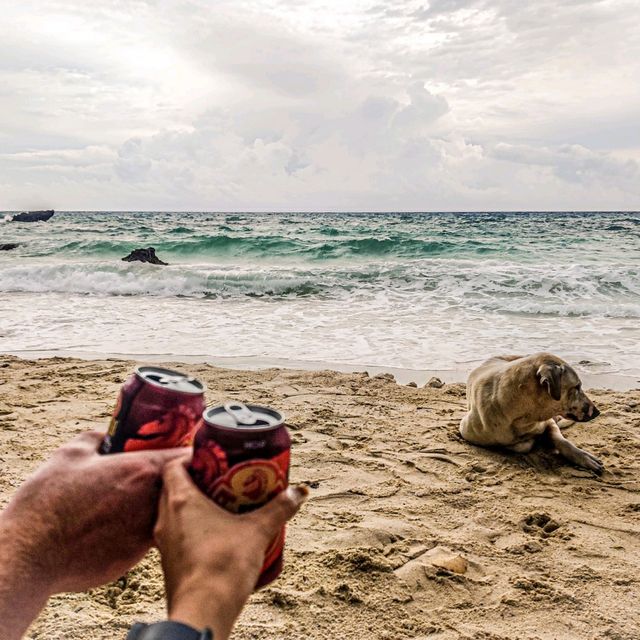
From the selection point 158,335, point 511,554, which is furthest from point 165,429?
point 158,335

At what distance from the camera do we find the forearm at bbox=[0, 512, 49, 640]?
3.88ft

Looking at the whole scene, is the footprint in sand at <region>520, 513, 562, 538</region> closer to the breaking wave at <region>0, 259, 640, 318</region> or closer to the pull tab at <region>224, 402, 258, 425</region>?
the pull tab at <region>224, 402, 258, 425</region>

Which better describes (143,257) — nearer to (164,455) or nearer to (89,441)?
(89,441)

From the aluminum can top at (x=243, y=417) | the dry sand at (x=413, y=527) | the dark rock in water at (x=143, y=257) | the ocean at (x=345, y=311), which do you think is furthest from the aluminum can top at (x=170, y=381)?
the dark rock in water at (x=143, y=257)

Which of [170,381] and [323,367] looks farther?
[323,367]

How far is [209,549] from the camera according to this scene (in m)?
1.08

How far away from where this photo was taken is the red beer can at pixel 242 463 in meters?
1.17

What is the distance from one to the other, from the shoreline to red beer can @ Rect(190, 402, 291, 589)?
5.23m

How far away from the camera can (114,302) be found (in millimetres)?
11969

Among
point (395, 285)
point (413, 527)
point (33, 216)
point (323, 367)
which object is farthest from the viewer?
point (33, 216)

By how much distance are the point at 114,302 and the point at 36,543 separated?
11294 millimetres

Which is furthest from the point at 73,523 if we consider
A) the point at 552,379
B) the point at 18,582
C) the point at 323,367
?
the point at 323,367

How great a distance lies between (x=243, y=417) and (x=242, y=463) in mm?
114

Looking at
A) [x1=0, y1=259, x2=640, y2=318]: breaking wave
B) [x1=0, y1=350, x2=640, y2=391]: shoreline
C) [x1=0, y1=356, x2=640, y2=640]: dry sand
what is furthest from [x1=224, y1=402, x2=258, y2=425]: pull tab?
[x1=0, y1=259, x2=640, y2=318]: breaking wave
